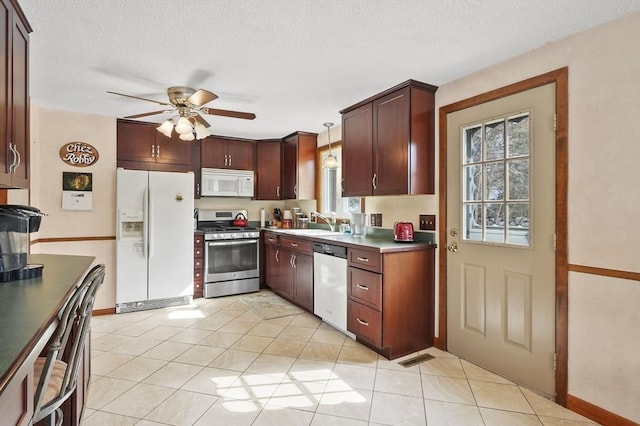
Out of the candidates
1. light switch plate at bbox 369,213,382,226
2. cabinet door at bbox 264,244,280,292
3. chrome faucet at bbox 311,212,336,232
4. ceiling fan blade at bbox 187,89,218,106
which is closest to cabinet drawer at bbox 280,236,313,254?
cabinet door at bbox 264,244,280,292

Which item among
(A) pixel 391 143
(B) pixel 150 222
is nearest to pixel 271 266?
(B) pixel 150 222

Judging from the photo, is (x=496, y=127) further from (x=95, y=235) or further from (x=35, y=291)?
(x=95, y=235)

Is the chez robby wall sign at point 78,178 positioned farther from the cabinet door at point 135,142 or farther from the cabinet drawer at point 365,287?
the cabinet drawer at point 365,287

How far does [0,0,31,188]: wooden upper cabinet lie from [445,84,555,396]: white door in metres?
2.82

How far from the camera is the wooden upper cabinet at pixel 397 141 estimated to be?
278 cm

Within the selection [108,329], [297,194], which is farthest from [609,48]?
[108,329]

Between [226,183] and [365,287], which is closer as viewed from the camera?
[365,287]

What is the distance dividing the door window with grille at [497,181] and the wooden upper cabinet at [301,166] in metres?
2.46

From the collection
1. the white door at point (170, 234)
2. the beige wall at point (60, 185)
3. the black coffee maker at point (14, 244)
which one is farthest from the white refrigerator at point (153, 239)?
the black coffee maker at point (14, 244)

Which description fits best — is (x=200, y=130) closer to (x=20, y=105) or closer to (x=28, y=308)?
(x=20, y=105)

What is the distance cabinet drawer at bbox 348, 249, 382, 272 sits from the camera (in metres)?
2.64

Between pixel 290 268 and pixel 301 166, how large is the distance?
1461mm

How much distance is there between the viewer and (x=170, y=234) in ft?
13.1

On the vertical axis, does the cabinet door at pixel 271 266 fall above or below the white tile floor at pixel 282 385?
above
